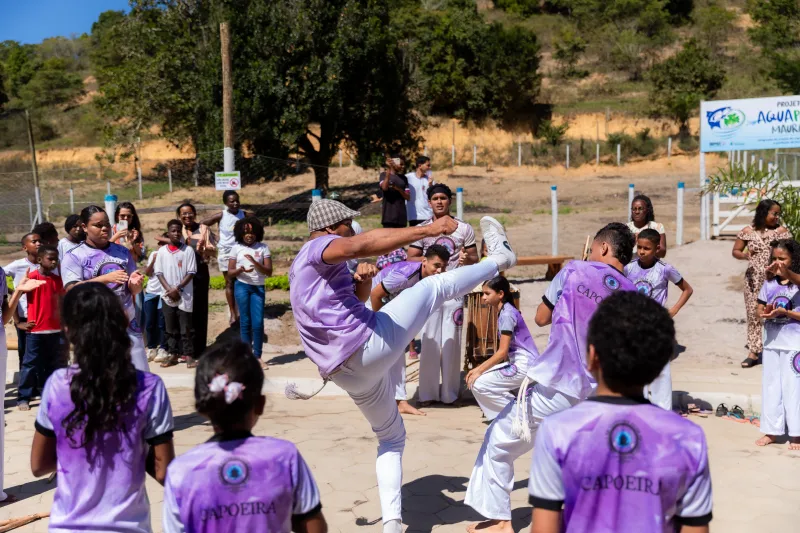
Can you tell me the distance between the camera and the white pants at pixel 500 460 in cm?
458

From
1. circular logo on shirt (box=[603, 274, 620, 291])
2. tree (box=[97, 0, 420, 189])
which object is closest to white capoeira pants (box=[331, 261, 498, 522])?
circular logo on shirt (box=[603, 274, 620, 291])

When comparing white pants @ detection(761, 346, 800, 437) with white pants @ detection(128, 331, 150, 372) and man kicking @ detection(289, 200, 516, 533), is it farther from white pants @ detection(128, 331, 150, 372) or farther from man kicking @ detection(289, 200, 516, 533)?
white pants @ detection(128, 331, 150, 372)

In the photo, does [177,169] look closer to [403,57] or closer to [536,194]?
[403,57]

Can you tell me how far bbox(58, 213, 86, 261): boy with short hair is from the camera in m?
7.50

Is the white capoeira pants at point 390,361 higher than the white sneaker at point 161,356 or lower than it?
higher

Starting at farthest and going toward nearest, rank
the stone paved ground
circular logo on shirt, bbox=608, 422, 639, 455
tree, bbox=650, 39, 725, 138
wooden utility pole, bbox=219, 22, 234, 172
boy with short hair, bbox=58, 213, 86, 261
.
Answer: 1. tree, bbox=650, 39, 725, 138
2. wooden utility pole, bbox=219, 22, 234, 172
3. boy with short hair, bbox=58, 213, 86, 261
4. the stone paved ground
5. circular logo on shirt, bbox=608, 422, 639, 455

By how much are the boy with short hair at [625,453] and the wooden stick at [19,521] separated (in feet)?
12.8

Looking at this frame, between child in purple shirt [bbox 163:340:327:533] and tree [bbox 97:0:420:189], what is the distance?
20971 millimetres

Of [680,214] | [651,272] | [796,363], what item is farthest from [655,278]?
[680,214]

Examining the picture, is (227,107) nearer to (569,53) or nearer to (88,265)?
(88,265)

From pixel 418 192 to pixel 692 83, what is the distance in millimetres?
34191

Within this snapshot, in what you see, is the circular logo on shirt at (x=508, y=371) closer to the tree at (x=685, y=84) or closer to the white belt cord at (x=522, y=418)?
the white belt cord at (x=522, y=418)

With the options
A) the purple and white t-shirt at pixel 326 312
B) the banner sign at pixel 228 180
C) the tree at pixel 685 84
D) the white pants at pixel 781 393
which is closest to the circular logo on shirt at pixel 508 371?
the purple and white t-shirt at pixel 326 312

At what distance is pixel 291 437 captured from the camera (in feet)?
22.8
